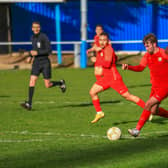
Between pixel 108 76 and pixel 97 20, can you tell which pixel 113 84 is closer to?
pixel 108 76

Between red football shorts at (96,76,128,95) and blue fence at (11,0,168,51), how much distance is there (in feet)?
69.3

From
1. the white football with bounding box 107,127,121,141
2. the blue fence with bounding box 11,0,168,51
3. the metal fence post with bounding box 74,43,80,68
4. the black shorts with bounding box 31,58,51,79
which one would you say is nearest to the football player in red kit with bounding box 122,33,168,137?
the white football with bounding box 107,127,121,141

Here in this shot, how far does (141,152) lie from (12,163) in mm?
1900

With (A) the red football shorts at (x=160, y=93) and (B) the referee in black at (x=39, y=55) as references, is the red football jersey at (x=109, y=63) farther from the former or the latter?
(B) the referee in black at (x=39, y=55)

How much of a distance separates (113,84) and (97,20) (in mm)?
21480

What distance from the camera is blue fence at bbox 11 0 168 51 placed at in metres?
32.8

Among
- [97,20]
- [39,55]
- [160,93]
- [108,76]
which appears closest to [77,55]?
[97,20]

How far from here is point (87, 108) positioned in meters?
14.5

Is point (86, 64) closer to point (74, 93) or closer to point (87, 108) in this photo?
point (74, 93)

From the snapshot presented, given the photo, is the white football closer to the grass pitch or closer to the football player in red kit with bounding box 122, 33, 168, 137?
the grass pitch

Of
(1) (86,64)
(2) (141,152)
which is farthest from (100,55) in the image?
(1) (86,64)

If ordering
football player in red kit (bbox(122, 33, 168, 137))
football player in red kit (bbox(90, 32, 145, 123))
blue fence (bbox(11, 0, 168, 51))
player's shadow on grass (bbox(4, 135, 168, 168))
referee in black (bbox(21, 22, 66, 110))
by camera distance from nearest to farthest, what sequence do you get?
1. player's shadow on grass (bbox(4, 135, 168, 168))
2. football player in red kit (bbox(122, 33, 168, 137))
3. football player in red kit (bbox(90, 32, 145, 123))
4. referee in black (bbox(21, 22, 66, 110))
5. blue fence (bbox(11, 0, 168, 51))

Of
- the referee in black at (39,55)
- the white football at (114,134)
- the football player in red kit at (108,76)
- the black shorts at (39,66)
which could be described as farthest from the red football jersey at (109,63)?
the black shorts at (39,66)

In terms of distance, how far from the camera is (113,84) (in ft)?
38.5
